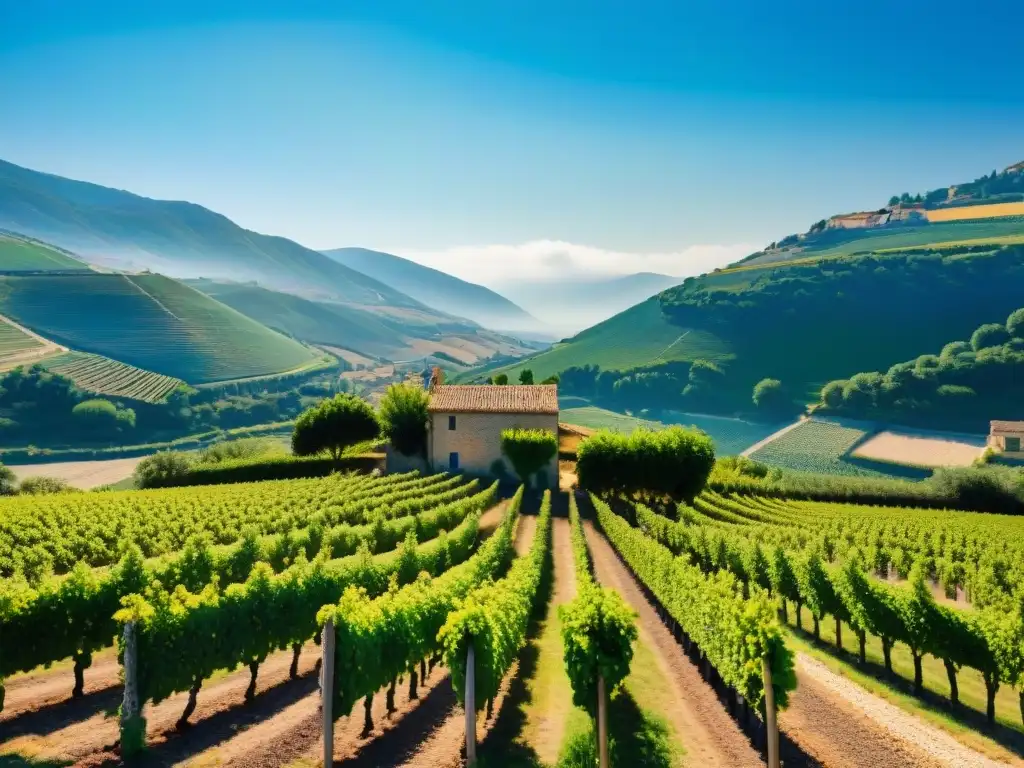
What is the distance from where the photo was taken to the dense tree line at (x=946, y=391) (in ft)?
408

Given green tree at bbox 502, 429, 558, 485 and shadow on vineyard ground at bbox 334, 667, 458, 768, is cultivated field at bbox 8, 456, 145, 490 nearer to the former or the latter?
green tree at bbox 502, 429, 558, 485

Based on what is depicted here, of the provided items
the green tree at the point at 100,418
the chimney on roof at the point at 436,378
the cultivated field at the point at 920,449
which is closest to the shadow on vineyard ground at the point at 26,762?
the chimney on roof at the point at 436,378

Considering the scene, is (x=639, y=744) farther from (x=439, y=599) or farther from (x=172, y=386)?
(x=172, y=386)

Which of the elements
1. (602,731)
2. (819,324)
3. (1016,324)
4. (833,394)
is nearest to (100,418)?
(602,731)

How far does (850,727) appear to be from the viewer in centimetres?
1321

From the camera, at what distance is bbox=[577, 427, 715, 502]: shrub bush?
1779 inches

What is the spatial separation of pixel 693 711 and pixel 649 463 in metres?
32.3

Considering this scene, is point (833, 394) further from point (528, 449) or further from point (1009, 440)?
point (528, 449)

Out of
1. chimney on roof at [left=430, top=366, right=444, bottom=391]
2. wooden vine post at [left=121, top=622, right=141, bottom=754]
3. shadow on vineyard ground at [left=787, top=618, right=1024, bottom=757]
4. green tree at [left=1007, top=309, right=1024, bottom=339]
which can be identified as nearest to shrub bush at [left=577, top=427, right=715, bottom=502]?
chimney on roof at [left=430, top=366, right=444, bottom=391]

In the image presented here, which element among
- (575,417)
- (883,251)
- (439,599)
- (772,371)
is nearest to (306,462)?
(439,599)

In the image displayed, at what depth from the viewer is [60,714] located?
11.5 meters

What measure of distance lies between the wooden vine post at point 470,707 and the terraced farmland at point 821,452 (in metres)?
110

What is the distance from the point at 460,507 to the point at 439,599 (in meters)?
19.9

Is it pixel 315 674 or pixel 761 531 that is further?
pixel 761 531
